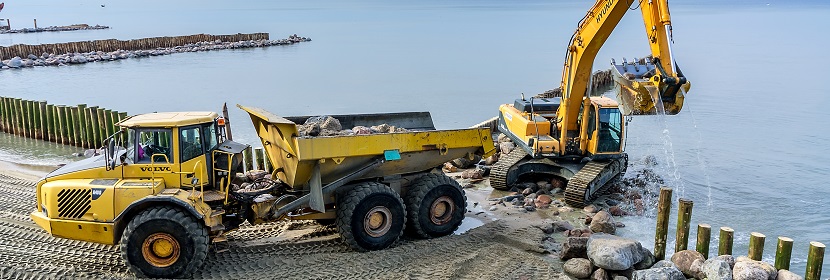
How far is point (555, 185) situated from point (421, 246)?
5.31 m

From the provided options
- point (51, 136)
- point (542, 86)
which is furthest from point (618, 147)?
point (542, 86)

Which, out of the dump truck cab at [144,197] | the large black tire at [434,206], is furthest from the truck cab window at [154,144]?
the large black tire at [434,206]

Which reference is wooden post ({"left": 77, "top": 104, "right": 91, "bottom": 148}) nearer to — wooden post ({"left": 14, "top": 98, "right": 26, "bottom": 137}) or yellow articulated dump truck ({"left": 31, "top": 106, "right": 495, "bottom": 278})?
wooden post ({"left": 14, "top": 98, "right": 26, "bottom": 137})

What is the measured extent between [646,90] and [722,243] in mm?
3282

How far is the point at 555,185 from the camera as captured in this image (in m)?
15.9

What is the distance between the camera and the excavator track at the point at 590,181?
14445 mm

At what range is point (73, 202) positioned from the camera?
9.59 m

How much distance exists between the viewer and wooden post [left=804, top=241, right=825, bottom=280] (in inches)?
390

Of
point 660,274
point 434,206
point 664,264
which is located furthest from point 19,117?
point 660,274

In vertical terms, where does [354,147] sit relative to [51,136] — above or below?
above

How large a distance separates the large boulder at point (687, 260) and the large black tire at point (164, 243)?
275 inches

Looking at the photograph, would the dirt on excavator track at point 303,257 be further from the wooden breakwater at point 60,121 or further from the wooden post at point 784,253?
the wooden breakwater at point 60,121

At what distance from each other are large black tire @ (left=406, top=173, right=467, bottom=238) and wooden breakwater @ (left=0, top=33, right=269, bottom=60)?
42.8 metres

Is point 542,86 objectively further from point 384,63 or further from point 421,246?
point 421,246
